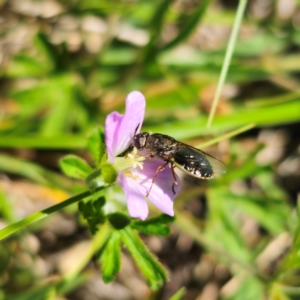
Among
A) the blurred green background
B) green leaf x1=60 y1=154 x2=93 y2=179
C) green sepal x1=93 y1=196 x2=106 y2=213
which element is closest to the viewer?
green sepal x1=93 y1=196 x2=106 y2=213

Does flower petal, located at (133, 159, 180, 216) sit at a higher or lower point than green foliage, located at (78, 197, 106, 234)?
higher

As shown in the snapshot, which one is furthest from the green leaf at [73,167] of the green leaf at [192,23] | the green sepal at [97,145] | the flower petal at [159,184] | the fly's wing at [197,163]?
the green leaf at [192,23]

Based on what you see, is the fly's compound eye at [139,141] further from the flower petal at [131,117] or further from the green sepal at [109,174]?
the green sepal at [109,174]

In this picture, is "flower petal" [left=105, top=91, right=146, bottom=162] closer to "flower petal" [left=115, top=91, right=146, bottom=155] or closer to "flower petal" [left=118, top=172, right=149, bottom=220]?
"flower petal" [left=115, top=91, right=146, bottom=155]

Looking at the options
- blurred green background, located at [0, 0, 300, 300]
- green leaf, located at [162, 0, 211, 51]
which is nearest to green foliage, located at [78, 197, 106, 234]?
blurred green background, located at [0, 0, 300, 300]

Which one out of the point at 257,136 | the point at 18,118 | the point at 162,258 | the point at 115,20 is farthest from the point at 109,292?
the point at 115,20

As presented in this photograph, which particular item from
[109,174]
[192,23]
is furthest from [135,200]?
[192,23]

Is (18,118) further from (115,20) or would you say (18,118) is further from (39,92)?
(115,20)

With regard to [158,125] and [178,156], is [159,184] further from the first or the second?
[158,125]
